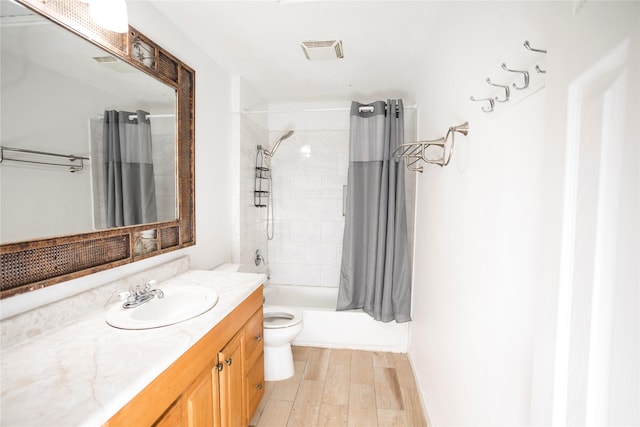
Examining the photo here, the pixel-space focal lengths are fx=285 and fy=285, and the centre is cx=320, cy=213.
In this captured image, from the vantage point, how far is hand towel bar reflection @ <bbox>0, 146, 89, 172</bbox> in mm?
909

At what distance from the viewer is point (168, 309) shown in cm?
139

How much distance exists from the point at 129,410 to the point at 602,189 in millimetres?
1107

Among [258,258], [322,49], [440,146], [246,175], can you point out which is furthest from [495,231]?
[258,258]

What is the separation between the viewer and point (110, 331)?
1.01m

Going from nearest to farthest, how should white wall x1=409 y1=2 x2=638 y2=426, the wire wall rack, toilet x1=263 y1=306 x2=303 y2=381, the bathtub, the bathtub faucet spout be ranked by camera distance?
white wall x1=409 y1=2 x2=638 y2=426, the wire wall rack, toilet x1=263 y1=306 x2=303 y2=381, the bathtub, the bathtub faucet spout

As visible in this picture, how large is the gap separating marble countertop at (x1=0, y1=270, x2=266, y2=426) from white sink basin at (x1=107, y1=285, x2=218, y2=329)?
0.11ft

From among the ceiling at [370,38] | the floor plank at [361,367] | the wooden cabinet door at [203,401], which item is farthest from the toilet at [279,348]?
the ceiling at [370,38]

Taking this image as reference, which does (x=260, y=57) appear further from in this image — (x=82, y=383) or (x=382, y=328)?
(x=382, y=328)

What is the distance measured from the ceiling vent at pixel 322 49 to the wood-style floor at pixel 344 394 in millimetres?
2378

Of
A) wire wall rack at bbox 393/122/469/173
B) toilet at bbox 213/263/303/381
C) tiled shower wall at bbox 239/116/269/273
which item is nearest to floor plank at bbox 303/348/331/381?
toilet at bbox 213/263/303/381

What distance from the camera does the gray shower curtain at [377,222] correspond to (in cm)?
237

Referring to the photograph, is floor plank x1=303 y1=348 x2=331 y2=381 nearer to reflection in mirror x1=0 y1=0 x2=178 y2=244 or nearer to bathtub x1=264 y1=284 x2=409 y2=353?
bathtub x1=264 y1=284 x2=409 y2=353

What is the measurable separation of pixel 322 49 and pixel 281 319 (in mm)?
2067

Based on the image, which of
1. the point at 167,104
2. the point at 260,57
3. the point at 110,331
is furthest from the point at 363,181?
the point at 110,331
